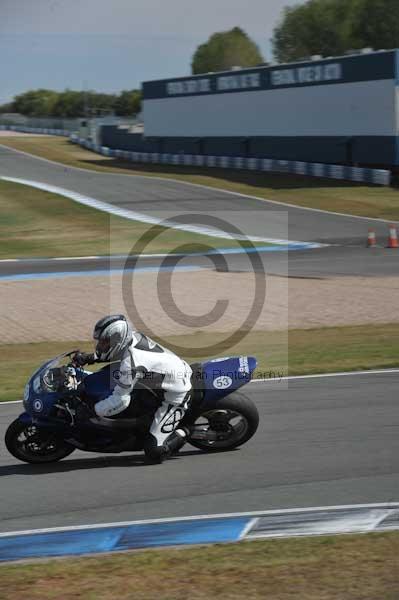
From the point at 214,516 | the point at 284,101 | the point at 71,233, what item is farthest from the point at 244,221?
the point at 214,516

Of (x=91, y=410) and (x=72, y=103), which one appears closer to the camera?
(x=91, y=410)

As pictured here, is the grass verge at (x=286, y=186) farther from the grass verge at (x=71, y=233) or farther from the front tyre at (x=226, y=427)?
the front tyre at (x=226, y=427)

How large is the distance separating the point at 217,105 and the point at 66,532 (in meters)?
60.2

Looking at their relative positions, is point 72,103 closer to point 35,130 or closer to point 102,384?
point 35,130

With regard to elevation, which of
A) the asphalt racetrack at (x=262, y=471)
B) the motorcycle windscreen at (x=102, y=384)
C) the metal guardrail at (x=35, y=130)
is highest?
the metal guardrail at (x=35, y=130)

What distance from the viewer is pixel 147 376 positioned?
8969 millimetres

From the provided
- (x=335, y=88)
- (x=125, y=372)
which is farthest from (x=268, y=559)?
(x=335, y=88)

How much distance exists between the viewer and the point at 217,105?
65562 millimetres

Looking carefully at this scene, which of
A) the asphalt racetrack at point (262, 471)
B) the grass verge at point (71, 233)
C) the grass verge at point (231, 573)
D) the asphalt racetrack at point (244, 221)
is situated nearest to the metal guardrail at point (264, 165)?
the asphalt racetrack at point (244, 221)

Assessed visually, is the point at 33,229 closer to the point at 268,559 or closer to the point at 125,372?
the point at 125,372

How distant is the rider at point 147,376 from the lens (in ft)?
28.2

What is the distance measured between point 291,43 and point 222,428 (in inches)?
5741

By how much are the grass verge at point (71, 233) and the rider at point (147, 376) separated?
2158 centimetres

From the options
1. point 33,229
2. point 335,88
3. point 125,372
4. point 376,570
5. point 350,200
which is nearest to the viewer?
point 376,570
